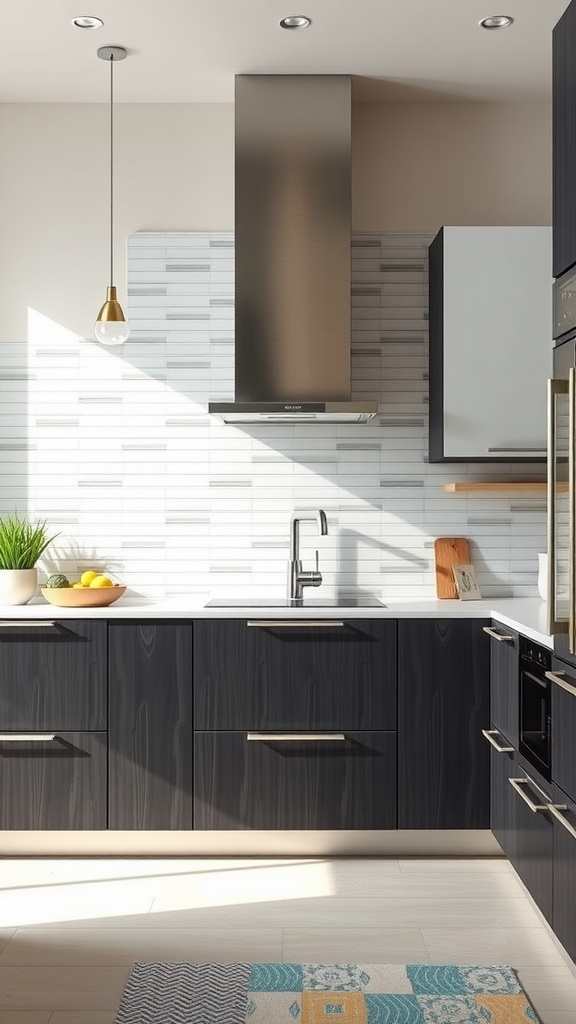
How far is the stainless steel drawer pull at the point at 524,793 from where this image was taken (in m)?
2.55

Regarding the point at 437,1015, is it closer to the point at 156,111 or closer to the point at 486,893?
the point at 486,893

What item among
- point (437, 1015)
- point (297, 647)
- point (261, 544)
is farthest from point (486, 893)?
point (261, 544)

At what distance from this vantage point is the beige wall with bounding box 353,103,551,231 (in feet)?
12.6

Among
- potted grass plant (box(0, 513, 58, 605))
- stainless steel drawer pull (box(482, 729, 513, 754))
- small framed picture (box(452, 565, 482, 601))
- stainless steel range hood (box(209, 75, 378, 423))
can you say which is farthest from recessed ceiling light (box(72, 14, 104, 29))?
stainless steel drawer pull (box(482, 729, 513, 754))

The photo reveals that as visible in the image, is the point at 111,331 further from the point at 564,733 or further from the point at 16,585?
the point at 564,733

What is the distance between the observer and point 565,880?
238 cm

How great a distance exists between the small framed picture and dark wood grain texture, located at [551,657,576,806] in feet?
4.13

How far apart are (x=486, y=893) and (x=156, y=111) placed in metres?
3.19

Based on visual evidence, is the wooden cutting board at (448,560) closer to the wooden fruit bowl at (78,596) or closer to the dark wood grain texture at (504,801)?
the dark wood grain texture at (504,801)

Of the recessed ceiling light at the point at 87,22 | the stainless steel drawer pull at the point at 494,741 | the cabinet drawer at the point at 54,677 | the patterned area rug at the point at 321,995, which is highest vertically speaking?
the recessed ceiling light at the point at 87,22

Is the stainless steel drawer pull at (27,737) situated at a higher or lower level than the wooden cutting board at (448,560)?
lower

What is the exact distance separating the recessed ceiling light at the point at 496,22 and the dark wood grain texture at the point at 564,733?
2.13 metres

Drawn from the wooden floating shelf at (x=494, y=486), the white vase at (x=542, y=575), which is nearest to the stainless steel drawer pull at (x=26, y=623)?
the wooden floating shelf at (x=494, y=486)

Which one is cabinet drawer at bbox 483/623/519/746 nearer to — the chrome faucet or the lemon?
the chrome faucet
